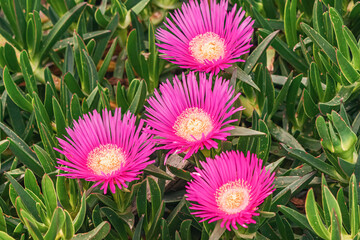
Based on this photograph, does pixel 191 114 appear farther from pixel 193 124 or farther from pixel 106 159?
pixel 106 159

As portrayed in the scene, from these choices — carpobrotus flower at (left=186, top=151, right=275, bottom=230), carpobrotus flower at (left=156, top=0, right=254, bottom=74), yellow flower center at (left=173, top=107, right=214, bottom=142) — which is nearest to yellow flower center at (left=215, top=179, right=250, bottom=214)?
carpobrotus flower at (left=186, top=151, right=275, bottom=230)

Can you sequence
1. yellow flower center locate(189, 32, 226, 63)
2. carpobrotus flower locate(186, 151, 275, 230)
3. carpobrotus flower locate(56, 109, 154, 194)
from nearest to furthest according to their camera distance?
1. carpobrotus flower locate(186, 151, 275, 230)
2. carpobrotus flower locate(56, 109, 154, 194)
3. yellow flower center locate(189, 32, 226, 63)

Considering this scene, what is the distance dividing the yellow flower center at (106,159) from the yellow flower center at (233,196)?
0.17m

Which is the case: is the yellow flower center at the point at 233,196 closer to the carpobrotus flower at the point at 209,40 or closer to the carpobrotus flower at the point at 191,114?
the carpobrotus flower at the point at 191,114

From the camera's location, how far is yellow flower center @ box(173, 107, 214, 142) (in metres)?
1.01

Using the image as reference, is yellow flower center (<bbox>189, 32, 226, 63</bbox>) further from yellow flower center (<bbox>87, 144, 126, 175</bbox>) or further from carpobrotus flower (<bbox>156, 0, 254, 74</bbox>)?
yellow flower center (<bbox>87, 144, 126, 175</bbox>)

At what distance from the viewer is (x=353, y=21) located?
54.2 inches

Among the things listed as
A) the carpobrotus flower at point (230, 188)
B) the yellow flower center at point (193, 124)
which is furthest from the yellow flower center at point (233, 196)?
the yellow flower center at point (193, 124)

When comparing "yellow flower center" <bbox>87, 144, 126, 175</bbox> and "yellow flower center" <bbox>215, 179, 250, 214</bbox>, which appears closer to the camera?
"yellow flower center" <bbox>215, 179, 250, 214</bbox>

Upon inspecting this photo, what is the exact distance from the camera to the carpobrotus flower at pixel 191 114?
0.96m

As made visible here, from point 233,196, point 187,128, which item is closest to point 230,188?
point 233,196

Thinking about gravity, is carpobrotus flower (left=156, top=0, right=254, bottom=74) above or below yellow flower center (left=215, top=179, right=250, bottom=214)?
above

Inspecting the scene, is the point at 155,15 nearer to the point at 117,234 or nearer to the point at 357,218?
the point at 117,234

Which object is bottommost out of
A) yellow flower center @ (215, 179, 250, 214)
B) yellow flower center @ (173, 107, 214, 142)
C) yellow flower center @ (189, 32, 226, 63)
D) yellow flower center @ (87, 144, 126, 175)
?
yellow flower center @ (215, 179, 250, 214)
